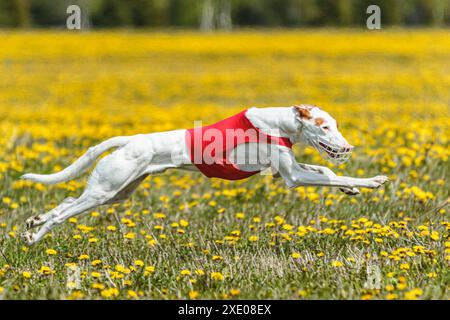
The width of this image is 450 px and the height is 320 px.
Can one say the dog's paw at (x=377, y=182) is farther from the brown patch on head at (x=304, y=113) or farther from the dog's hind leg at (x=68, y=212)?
the dog's hind leg at (x=68, y=212)

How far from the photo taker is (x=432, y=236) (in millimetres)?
5020

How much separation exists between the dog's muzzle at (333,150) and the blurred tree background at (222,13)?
142 feet

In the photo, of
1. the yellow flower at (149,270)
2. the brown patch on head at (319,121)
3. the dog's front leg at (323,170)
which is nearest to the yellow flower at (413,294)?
the dog's front leg at (323,170)

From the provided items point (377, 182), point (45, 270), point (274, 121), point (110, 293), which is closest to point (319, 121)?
point (274, 121)

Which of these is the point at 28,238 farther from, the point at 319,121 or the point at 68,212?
the point at 319,121

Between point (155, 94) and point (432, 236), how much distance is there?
13889 millimetres

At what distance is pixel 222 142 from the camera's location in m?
4.82

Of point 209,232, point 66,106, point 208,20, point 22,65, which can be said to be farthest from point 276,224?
point 208,20

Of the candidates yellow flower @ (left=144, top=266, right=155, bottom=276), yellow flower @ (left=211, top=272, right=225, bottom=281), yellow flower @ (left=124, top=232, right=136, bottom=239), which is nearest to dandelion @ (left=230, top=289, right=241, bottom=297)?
yellow flower @ (left=211, top=272, right=225, bottom=281)

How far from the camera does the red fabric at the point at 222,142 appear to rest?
4832mm

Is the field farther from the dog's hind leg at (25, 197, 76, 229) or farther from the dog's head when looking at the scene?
the dog's head

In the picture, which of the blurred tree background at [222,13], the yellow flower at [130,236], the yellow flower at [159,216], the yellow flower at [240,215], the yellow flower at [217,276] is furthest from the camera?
the blurred tree background at [222,13]

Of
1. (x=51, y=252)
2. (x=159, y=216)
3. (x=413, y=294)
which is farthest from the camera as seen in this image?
(x=159, y=216)

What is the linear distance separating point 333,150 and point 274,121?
42 centimetres
